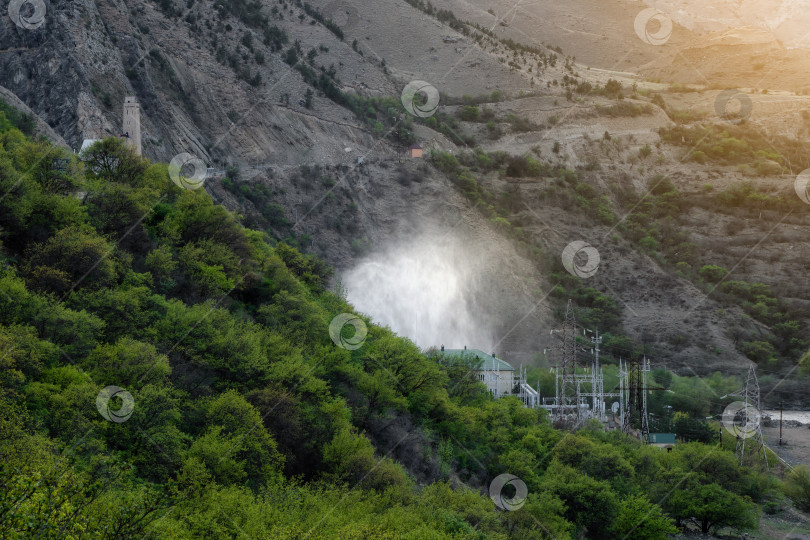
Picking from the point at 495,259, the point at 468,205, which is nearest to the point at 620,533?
the point at 495,259

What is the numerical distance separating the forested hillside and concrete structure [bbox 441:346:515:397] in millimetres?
9732

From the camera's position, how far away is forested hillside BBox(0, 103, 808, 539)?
86.0ft

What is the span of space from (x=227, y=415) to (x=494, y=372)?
117 ft

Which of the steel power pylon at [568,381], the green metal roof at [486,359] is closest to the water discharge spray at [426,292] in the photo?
the green metal roof at [486,359]

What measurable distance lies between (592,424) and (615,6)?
136002 mm

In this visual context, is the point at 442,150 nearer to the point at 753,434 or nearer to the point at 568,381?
the point at 568,381

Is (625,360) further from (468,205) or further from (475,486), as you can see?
(475,486)

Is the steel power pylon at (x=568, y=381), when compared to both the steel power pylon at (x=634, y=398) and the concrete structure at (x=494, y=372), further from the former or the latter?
the concrete structure at (x=494, y=372)

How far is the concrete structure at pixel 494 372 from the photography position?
2522 inches

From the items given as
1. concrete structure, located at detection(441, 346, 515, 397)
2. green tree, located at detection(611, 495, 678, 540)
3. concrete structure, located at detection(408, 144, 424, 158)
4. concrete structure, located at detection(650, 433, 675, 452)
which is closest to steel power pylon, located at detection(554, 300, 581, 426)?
concrete structure, located at detection(441, 346, 515, 397)

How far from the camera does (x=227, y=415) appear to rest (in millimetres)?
32750

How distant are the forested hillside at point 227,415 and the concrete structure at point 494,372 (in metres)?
9.73

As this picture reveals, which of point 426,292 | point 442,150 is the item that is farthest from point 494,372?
point 442,150

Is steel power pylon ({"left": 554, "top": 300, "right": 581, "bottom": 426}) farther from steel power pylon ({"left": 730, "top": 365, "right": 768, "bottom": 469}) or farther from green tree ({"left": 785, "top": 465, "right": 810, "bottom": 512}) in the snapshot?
green tree ({"left": 785, "top": 465, "right": 810, "bottom": 512})
